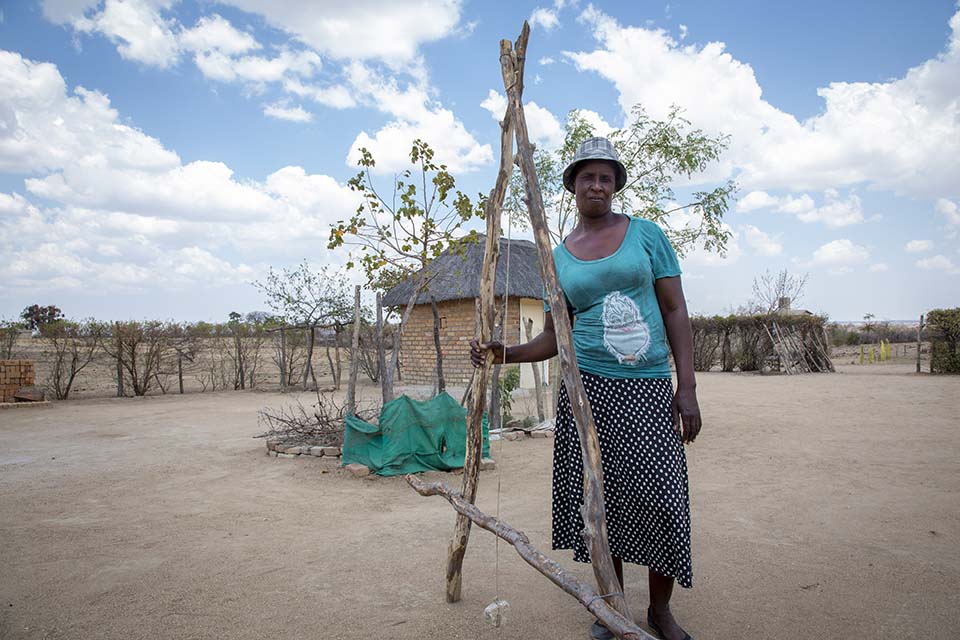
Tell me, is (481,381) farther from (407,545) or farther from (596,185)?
(407,545)

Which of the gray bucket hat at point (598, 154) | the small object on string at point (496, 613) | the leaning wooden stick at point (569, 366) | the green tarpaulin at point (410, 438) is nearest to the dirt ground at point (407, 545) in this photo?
the small object on string at point (496, 613)

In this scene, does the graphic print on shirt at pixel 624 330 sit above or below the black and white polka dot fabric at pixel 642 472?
above

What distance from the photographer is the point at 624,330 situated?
7.68ft

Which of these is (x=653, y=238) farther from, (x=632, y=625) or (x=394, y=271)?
(x=394, y=271)

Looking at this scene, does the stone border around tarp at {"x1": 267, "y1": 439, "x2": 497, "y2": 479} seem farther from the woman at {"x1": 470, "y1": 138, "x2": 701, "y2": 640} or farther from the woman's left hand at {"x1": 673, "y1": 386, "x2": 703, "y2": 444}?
the woman's left hand at {"x1": 673, "y1": 386, "x2": 703, "y2": 444}

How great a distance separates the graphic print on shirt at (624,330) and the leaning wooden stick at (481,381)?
0.58 m

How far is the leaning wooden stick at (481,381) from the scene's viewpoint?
275cm

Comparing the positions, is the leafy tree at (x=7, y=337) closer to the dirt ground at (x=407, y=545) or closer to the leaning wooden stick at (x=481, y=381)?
the dirt ground at (x=407, y=545)

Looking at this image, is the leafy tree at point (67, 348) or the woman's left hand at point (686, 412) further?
the leafy tree at point (67, 348)

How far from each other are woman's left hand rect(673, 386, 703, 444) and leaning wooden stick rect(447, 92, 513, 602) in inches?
31.7

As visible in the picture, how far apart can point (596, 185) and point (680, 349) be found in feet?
2.35

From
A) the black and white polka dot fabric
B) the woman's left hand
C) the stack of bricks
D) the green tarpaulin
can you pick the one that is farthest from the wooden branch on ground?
the stack of bricks

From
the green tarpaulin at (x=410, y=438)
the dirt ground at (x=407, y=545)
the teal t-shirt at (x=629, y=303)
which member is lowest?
the dirt ground at (x=407, y=545)

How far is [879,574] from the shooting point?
10.1ft
